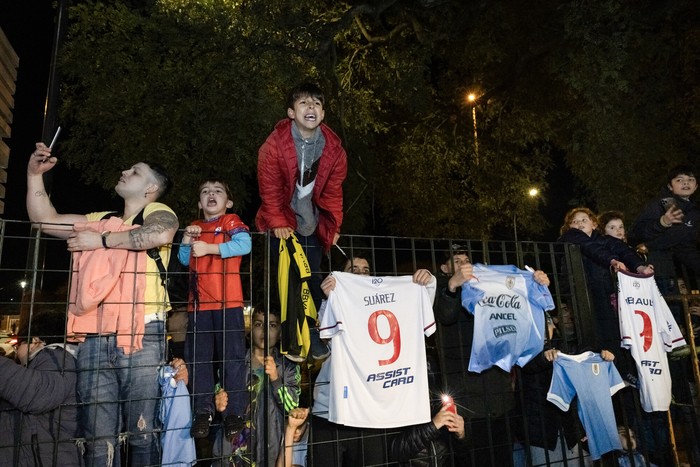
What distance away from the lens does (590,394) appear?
13.2ft

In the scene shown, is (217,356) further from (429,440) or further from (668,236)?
(668,236)

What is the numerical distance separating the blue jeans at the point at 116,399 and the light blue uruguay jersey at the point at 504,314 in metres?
2.29

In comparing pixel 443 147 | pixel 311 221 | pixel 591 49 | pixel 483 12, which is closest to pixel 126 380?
pixel 311 221

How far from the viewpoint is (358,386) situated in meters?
3.44

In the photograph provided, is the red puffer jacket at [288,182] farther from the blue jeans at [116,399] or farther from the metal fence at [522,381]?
the blue jeans at [116,399]

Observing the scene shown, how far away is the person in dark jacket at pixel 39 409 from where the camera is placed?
2.75 metres

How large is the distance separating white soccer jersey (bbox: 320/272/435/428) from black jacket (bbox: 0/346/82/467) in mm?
1594

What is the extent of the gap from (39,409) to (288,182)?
2.15 metres

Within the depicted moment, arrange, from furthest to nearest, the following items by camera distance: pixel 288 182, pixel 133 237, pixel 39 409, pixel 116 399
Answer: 1. pixel 288 182
2. pixel 133 237
3. pixel 116 399
4. pixel 39 409

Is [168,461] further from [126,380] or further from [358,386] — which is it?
[358,386]

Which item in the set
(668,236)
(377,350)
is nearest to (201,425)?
(377,350)

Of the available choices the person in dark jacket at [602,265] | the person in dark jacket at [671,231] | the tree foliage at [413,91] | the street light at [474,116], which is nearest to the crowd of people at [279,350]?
the person in dark jacket at [602,265]

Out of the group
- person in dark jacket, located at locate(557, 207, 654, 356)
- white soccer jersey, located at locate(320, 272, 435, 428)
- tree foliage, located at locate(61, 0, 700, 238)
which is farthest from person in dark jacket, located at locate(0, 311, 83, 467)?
tree foliage, located at locate(61, 0, 700, 238)

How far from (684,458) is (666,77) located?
6681mm
